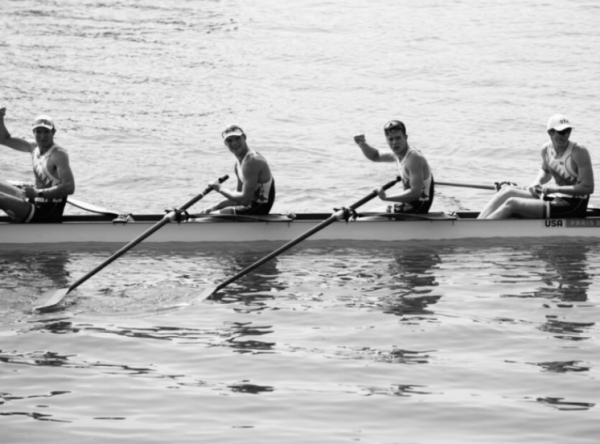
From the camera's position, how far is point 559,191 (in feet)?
50.8

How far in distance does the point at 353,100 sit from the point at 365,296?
65.7 ft

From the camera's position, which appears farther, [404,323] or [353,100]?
[353,100]

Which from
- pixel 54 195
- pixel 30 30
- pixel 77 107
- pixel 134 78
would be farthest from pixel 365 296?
pixel 30 30

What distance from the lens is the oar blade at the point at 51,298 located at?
41.4 feet

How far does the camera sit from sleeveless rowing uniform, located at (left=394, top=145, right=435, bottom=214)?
616 inches

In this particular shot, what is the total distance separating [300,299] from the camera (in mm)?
13328

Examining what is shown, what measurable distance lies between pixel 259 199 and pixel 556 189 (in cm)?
448

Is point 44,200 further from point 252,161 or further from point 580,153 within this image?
point 580,153

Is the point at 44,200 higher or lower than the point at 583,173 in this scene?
lower

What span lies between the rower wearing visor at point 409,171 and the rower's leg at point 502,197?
93cm

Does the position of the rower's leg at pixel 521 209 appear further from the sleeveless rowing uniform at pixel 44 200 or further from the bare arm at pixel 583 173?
the sleeveless rowing uniform at pixel 44 200

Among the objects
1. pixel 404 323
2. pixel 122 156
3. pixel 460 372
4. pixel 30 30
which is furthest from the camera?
pixel 30 30

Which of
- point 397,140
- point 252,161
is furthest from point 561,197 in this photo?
point 252,161

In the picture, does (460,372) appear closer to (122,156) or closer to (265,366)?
(265,366)
